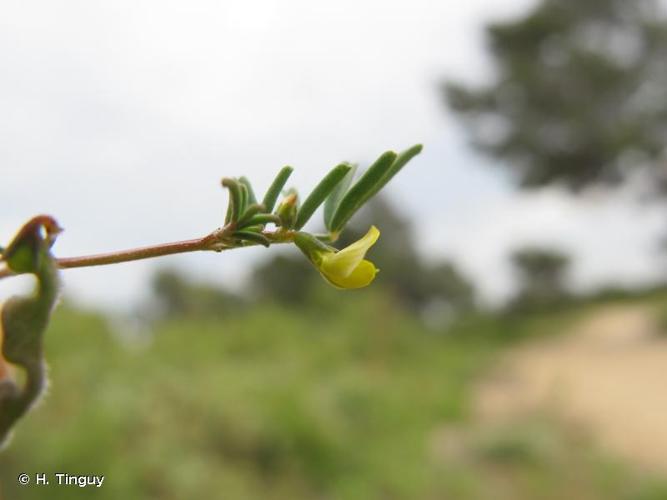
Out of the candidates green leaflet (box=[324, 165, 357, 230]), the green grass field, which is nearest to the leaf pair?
green leaflet (box=[324, 165, 357, 230])

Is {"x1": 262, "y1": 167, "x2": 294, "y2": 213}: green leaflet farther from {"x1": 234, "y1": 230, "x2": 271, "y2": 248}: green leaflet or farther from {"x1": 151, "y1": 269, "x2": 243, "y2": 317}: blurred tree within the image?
{"x1": 151, "y1": 269, "x2": 243, "y2": 317}: blurred tree

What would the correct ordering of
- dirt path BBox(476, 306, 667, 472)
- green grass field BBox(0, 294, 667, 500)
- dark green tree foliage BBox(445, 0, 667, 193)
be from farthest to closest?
dark green tree foliage BBox(445, 0, 667, 193) < dirt path BBox(476, 306, 667, 472) < green grass field BBox(0, 294, 667, 500)

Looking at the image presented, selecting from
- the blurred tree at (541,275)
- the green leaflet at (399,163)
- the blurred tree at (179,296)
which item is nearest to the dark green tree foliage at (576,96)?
the blurred tree at (541,275)

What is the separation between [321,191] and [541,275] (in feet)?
37.4

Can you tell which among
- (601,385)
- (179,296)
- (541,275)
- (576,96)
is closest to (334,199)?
(601,385)

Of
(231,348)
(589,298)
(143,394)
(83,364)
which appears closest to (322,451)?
(143,394)

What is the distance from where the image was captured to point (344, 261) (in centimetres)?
22

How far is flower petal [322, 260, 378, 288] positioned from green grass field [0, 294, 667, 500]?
5.46 feet

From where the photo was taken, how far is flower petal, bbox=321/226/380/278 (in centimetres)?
21

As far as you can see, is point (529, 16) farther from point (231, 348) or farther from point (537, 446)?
point (537, 446)

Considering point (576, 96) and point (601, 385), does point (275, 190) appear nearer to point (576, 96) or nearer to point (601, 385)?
point (601, 385)

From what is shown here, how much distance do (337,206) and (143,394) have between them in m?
3.08

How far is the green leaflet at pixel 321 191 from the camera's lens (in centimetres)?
24

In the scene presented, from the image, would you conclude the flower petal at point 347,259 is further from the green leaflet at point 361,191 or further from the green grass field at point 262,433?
the green grass field at point 262,433
